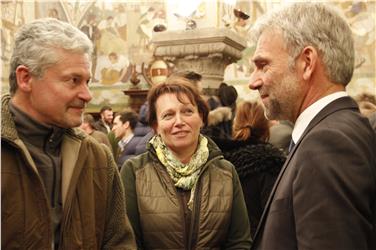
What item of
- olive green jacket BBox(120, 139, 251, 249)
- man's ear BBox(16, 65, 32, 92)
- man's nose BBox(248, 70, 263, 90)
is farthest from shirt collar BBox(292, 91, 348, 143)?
man's ear BBox(16, 65, 32, 92)

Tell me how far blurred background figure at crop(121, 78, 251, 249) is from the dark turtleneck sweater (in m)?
0.59

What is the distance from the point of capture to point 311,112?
2.00 metres

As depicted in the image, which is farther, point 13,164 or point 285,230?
point 13,164

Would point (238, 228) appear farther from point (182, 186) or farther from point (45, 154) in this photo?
point (45, 154)

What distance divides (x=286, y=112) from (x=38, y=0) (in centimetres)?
1507

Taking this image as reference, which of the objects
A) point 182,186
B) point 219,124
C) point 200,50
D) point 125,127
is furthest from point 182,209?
point 125,127

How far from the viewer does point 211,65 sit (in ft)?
20.7

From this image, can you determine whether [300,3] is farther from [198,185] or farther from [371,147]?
[198,185]

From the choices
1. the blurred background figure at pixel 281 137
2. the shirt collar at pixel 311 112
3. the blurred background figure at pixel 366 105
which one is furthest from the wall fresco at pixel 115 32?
the shirt collar at pixel 311 112

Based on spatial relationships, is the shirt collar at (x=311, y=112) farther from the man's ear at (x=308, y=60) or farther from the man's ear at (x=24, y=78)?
the man's ear at (x=24, y=78)

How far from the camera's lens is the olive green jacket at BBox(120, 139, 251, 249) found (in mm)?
2766

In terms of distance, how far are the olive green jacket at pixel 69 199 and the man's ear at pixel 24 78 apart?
0.31 feet

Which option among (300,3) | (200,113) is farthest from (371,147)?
(200,113)

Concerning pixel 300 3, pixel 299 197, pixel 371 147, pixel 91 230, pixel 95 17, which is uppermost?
pixel 95 17
